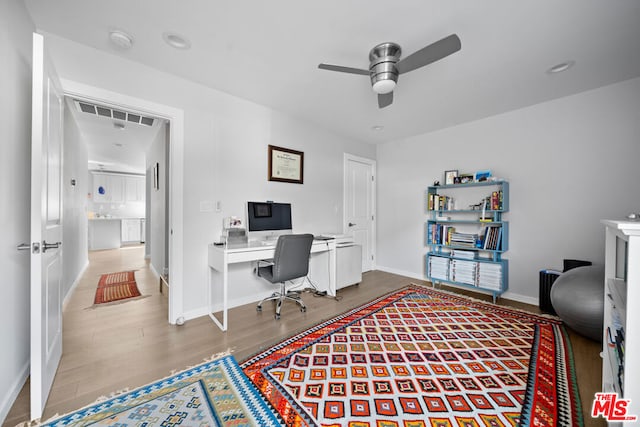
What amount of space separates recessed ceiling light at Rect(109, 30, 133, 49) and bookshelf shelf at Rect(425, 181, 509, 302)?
12.7 ft

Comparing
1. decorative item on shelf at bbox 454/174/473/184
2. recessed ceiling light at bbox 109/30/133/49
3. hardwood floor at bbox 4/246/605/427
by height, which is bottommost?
hardwood floor at bbox 4/246/605/427

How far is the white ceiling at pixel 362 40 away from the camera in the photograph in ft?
5.40

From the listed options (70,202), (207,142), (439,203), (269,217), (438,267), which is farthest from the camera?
(439,203)

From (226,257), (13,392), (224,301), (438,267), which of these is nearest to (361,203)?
(438,267)

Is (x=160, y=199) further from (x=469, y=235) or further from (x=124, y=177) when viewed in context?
(x=124, y=177)

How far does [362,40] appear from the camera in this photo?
6.37ft

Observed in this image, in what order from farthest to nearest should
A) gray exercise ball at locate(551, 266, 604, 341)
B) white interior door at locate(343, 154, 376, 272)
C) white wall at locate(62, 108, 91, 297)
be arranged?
white interior door at locate(343, 154, 376, 272)
white wall at locate(62, 108, 91, 297)
gray exercise ball at locate(551, 266, 604, 341)

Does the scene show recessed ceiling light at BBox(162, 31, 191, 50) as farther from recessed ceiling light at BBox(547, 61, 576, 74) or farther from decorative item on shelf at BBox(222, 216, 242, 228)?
recessed ceiling light at BBox(547, 61, 576, 74)

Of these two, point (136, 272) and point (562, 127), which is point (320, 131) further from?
point (136, 272)

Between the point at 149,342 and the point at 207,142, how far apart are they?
1969 millimetres

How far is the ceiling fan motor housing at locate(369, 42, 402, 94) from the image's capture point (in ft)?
6.50

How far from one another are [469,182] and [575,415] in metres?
2.67

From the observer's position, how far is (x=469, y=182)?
346cm

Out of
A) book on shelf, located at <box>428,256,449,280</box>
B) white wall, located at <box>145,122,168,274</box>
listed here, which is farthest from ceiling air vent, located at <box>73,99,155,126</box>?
book on shelf, located at <box>428,256,449,280</box>
